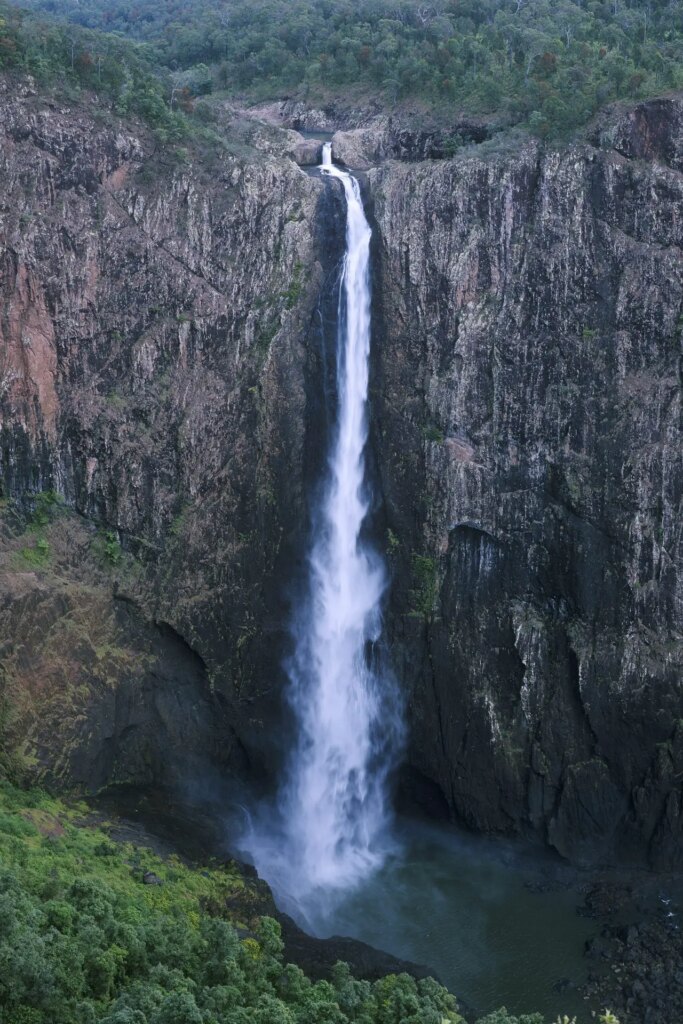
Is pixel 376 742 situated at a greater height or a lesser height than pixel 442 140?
lesser

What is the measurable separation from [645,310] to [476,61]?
10796mm

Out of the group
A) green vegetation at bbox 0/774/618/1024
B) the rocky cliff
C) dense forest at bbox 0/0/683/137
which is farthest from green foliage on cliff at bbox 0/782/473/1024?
Result: dense forest at bbox 0/0/683/137

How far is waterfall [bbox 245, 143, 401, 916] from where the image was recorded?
1195 inches

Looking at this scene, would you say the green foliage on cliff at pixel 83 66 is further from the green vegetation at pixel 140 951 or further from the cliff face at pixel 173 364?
the green vegetation at pixel 140 951

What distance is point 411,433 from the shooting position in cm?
3011

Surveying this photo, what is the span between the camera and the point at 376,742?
30.8 m

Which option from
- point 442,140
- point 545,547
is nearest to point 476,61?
point 442,140

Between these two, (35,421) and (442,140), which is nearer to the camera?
(35,421)

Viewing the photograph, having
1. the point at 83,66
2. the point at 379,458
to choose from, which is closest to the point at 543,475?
the point at 379,458

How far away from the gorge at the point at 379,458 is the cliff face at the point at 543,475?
0.07 m

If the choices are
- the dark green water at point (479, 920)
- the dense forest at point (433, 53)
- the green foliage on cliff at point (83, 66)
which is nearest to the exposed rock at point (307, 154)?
the dense forest at point (433, 53)

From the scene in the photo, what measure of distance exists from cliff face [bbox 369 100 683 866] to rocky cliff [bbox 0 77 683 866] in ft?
0.23

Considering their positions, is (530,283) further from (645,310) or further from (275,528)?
(275,528)

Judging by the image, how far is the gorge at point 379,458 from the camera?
27875mm
